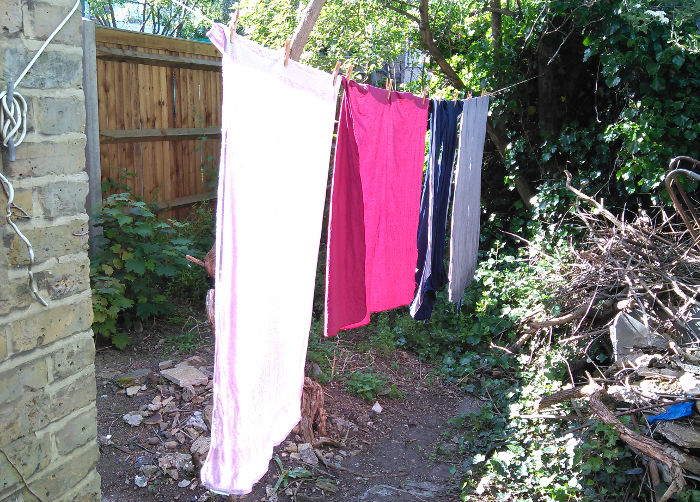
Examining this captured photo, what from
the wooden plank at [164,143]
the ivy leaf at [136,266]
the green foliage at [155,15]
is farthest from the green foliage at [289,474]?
the green foliage at [155,15]

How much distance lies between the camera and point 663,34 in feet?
17.2

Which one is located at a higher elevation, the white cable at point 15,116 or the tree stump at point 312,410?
the white cable at point 15,116

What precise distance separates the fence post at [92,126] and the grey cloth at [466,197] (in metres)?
2.83

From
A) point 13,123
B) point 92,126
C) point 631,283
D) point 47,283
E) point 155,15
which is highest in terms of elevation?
point 155,15

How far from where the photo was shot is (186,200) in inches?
258

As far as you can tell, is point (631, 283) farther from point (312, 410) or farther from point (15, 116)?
point (15, 116)

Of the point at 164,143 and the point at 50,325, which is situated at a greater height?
the point at 164,143

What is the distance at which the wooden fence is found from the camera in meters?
5.55

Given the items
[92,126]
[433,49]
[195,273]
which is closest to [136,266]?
[195,273]

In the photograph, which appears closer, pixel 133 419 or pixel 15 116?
pixel 15 116

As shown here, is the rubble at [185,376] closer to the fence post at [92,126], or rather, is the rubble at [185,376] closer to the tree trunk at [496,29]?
the fence post at [92,126]

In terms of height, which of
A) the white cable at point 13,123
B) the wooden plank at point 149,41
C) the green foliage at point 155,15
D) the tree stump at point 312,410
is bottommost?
the tree stump at point 312,410

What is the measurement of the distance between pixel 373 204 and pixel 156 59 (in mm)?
3536

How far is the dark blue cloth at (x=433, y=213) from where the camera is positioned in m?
4.30
